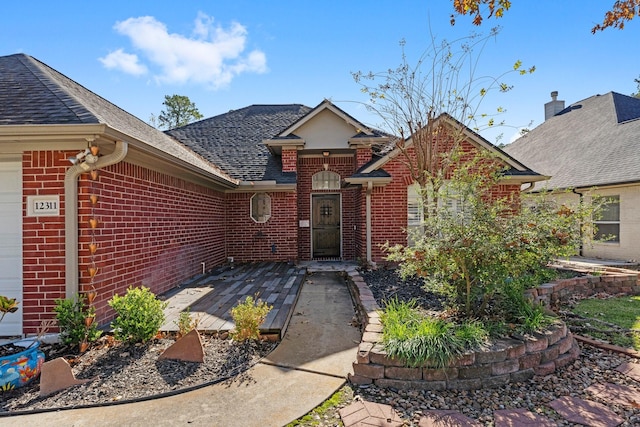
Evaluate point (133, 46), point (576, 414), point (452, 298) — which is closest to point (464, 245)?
point (452, 298)

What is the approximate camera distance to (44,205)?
13.6 feet

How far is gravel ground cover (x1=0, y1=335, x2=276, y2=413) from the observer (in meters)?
2.91

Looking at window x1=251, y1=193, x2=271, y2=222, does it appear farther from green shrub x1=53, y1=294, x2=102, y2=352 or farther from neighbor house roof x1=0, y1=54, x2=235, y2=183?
green shrub x1=53, y1=294, x2=102, y2=352

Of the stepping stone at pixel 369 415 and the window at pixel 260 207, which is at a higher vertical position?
the window at pixel 260 207

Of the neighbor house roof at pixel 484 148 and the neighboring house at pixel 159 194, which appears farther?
the neighbor house roof at pixel 484 148

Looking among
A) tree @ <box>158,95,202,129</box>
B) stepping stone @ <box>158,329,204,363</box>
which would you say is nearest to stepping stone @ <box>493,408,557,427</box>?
stepping stone @ <box>158,329,204,363</box>

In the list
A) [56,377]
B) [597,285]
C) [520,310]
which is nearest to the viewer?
[56,377]

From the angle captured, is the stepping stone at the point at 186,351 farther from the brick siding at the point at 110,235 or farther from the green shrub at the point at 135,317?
the brick siding at the point at 110,235

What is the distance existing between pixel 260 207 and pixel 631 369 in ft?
28.7

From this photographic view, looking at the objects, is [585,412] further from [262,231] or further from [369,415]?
[262,231]

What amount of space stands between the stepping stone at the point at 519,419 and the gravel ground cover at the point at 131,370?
235 centimetres

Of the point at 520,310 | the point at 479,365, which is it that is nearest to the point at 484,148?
the point at 520,310

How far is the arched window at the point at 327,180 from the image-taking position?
10812 mm

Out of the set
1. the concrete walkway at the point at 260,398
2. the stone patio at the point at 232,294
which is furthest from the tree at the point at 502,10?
the stone patio at the point at 232,294
